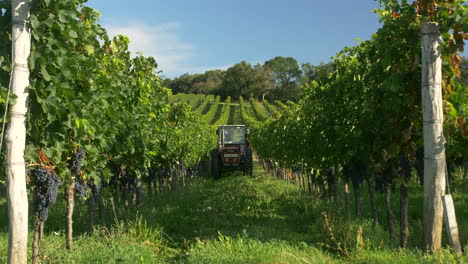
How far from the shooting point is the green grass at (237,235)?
5027 mm

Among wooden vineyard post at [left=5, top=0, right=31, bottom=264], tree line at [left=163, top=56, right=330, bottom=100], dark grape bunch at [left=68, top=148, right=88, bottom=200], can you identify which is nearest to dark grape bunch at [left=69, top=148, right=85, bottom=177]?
dark grape bunch at [left=68, top=148, right=88, bottom=200]

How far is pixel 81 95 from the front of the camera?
446cm

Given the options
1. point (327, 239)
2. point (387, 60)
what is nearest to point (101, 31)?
point (387, 60)

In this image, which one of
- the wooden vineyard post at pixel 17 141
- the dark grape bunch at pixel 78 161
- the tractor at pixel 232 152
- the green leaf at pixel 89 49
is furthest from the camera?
the tractor at pixel 232 152

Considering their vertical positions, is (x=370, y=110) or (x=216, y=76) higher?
(x=216, y=76)

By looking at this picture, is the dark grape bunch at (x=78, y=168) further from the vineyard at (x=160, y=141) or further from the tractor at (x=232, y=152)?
the tractor at (x=232, y=152)

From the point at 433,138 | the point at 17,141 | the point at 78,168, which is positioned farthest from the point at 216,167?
the point at 17,141

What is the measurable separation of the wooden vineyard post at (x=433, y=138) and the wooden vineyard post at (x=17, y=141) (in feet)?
13.3

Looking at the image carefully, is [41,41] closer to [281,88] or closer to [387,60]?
[387,60]

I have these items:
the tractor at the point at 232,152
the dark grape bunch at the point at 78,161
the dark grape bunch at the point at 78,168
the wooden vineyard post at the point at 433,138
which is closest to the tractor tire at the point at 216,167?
the tractor at the point at 232,152

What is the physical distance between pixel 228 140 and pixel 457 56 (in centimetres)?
1470

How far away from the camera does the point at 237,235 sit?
5.90 m

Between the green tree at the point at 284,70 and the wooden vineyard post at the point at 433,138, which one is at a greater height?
the green tree at the point at 284,70

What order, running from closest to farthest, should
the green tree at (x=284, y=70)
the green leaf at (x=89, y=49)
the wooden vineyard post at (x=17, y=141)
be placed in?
the wooden vineyard post at (x=17, y=141) < the green leaf at (x=89, y=49) < the green tree at (x=284, y=70)
